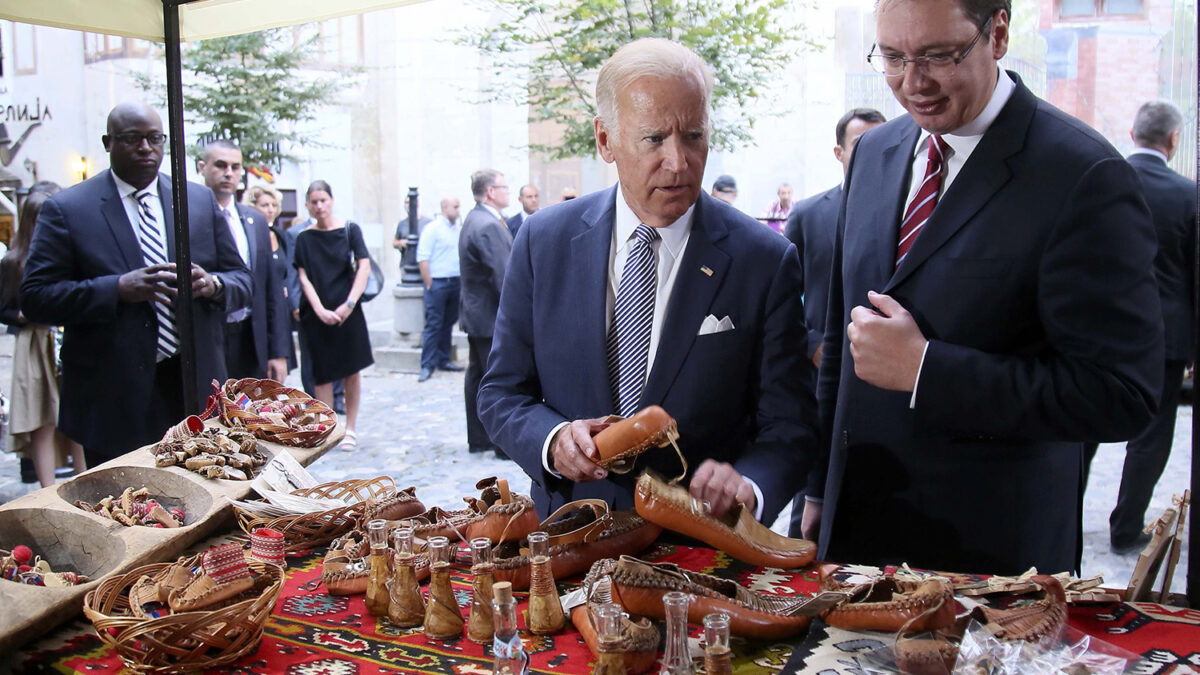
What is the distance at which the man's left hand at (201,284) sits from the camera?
4.16m

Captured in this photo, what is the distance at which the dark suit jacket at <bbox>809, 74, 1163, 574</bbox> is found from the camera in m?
1.96

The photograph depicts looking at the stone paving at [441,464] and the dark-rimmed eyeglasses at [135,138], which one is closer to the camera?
the dark-rimmed eyeglasses at [135,138]

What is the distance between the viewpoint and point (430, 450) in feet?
24.8

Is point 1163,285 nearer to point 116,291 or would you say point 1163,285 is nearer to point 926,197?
point 926,197

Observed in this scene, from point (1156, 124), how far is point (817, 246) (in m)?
1.93

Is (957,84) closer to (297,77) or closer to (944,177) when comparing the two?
(944,177)

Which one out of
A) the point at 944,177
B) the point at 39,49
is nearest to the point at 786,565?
the point at 944,177

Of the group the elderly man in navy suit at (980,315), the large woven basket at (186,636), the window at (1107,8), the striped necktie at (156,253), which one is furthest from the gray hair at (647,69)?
the window at (1107,8)

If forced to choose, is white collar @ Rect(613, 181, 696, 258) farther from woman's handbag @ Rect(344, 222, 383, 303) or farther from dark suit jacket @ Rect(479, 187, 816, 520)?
woman's handbag @ Rect(344, 222, 383, 303)

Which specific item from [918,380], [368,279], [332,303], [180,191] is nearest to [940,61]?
[918,380]

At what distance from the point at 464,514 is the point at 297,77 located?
13.9 meters

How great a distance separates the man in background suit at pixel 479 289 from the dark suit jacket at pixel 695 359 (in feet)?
16.1

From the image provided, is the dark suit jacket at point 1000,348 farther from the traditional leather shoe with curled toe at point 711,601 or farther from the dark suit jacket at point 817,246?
the dark suit jacket at point 817,246

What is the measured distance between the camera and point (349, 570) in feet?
6.53
